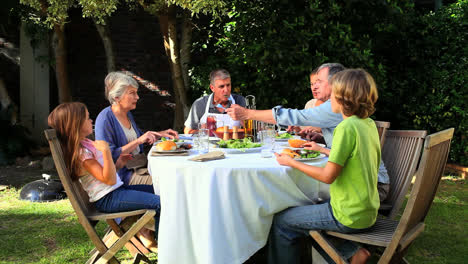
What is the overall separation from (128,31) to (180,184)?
21.8 feet

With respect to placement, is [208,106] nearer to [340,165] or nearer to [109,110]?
[109,110]

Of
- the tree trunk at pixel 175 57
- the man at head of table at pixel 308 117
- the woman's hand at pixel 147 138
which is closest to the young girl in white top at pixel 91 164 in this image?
the woman's hand at pixel 147 138

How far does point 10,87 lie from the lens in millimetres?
8352

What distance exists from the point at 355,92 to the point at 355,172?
0.42 metres

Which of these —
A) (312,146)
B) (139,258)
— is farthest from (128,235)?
(312,146)

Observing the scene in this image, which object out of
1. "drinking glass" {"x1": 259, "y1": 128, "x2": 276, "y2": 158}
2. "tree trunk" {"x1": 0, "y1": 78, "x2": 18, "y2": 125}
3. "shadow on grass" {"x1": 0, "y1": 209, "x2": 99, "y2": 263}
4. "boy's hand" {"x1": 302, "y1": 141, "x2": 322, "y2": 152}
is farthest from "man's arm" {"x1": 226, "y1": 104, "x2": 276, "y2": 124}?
"tree trunk" {"x1": 0, "y1": 78, "x2": 18, "y2": 125}

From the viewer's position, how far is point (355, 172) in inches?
95.5

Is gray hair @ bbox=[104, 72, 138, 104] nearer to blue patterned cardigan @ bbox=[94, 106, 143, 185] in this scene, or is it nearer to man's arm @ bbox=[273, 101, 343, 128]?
blue patterned cardigan @ bbox=[94, 106, 143, 185]

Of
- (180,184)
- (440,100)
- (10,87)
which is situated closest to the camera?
(180,184)

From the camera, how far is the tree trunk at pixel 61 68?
7941mm

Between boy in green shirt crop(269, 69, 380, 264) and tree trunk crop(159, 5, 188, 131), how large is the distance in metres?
4.47

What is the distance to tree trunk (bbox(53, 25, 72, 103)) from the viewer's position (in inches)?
313

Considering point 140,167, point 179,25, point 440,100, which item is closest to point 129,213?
point 140,167

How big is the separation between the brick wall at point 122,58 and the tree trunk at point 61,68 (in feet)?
1.55
